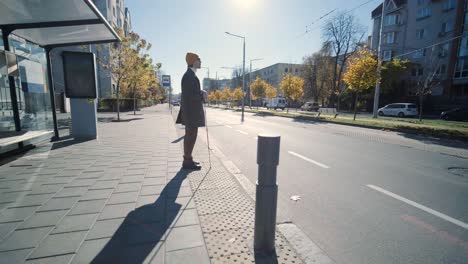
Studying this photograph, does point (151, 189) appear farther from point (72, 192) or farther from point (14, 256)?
point (14, 256)

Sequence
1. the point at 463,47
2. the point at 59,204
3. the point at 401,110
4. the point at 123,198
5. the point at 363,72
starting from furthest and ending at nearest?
the point at 463,47 < the point at 401,110 < the point at 363,72 < the point at 123,198 < the point at 59,204

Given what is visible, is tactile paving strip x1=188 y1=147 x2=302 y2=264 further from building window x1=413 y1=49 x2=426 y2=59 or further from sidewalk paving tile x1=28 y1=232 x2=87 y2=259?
building window x1=413 y1=49 x2=426 y2=59

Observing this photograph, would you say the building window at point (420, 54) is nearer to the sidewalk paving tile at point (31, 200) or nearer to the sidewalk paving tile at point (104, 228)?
the sidewalk paving tile at point (104, 228)

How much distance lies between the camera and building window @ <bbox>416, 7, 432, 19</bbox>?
33969 millimetres

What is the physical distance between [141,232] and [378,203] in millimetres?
3311

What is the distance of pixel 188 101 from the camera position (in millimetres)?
4363

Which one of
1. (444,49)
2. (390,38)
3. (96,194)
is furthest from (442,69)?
(96,194)

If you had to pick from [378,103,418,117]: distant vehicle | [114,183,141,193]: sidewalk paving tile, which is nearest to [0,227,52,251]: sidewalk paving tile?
[114,183,141,193]: sidewalk paving tile

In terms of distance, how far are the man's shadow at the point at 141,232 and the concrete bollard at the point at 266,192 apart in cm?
100

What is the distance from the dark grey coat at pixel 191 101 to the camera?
4.34 m

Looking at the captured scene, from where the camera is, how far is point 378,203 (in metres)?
3.35

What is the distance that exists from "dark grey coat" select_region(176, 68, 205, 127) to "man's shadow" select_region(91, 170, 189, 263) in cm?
162

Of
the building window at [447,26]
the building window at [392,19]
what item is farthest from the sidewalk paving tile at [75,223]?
the building window at [392,19]

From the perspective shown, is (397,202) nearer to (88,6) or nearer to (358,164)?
(358,164)
